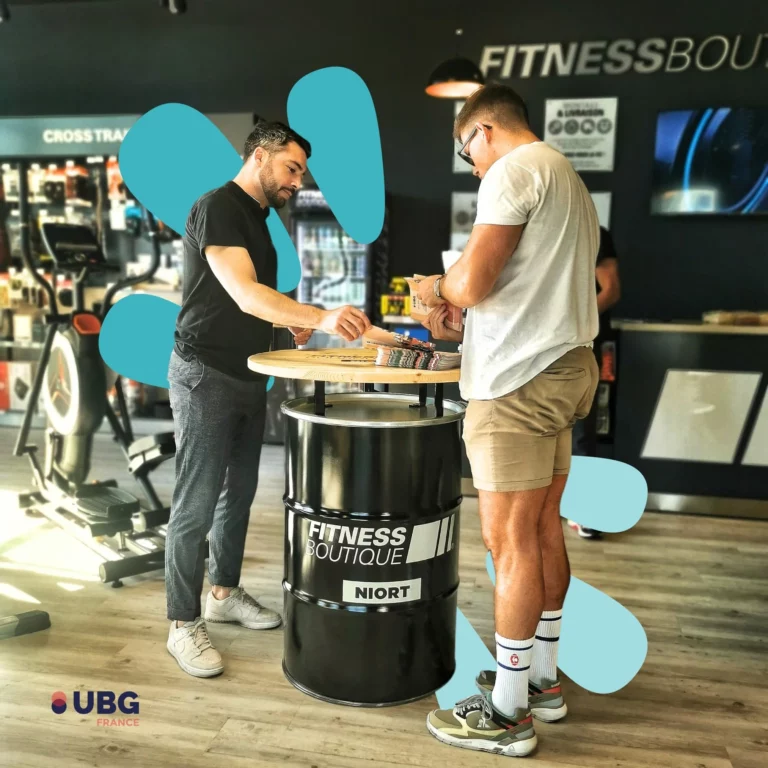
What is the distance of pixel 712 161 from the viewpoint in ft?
17.7

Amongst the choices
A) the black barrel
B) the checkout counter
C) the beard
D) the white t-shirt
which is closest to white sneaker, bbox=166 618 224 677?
the black barrel

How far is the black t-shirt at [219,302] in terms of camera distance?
229cm

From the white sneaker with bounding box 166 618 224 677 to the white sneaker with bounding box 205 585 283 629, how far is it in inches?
9.7

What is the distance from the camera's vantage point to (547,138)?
570 centimetres

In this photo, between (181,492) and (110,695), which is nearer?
→ (110,695)

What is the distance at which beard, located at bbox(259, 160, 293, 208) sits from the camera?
93.4 inches

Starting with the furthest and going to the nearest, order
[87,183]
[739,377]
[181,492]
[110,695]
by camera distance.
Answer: [87,183] → [739,377] → [181,492] → [110,695]

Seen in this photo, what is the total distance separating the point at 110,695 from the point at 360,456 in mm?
1076

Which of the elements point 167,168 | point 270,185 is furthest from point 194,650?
point 167,168

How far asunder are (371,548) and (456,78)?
3.93m

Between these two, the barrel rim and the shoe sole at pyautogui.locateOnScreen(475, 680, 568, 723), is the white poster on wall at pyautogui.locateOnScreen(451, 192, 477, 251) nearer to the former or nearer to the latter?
the barrel rim

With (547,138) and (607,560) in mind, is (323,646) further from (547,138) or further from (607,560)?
(547,138)

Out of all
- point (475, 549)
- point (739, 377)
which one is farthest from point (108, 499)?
point (739, 377)

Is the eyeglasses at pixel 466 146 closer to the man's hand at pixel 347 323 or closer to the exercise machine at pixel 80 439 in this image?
the man's hand at pixel 347 323
